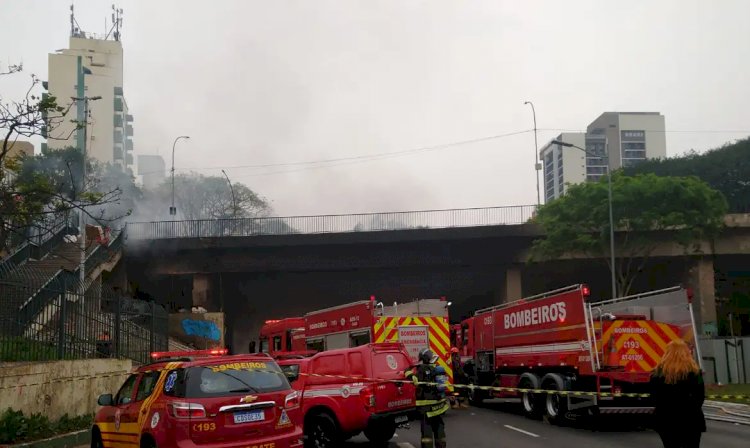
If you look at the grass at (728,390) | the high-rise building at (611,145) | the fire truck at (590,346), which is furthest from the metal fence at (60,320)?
the high-rise building at (611,145)

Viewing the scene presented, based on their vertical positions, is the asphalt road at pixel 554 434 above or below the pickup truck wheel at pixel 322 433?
below

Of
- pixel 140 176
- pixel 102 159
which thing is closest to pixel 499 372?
pixel 102 159

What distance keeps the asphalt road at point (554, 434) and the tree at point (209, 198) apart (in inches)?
2618

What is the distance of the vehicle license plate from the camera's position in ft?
27.8

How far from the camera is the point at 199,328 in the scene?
139ft

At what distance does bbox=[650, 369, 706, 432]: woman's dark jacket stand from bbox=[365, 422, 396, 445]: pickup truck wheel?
18.7ft

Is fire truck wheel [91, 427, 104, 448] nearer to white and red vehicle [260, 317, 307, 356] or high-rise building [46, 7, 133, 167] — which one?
white and red vehicle [260, 317, 307, 356]

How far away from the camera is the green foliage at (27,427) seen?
12.0 metres

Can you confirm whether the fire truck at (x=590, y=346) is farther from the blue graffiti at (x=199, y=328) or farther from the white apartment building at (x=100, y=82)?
the white apartment building at (x=100, y=82)

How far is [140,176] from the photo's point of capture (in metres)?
124

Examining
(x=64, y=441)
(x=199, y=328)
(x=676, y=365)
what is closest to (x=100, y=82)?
(x=199, y=328)

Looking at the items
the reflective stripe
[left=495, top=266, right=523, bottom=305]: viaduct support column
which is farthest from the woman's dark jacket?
[left=495, top=266, right=523, bottom=305]: viaduct support column

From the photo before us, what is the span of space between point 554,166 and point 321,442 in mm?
144514

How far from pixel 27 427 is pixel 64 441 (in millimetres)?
849
